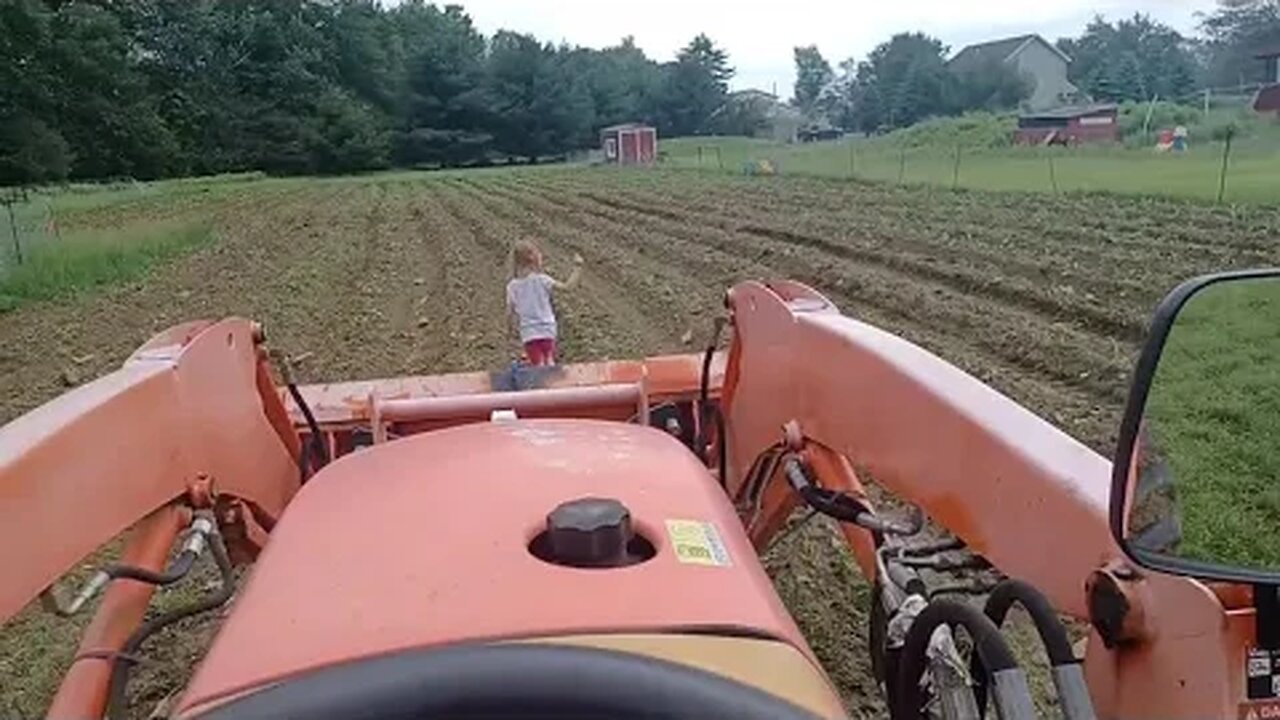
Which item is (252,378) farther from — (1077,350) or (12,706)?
(1077,350)

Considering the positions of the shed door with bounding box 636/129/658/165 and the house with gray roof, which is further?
the house with gray roof

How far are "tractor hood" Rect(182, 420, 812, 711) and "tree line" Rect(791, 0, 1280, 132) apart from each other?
64.9 metres

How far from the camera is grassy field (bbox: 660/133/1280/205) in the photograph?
84.1 ft

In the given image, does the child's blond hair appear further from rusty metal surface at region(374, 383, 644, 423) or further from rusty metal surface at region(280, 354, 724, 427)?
rusty metal surface at region(374, 383, 644, 423)

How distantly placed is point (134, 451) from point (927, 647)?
4.98 feet

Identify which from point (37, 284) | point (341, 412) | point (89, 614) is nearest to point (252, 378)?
point (341, 412)

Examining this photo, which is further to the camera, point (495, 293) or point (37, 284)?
point (37, 284)

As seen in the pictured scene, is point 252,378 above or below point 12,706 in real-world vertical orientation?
above

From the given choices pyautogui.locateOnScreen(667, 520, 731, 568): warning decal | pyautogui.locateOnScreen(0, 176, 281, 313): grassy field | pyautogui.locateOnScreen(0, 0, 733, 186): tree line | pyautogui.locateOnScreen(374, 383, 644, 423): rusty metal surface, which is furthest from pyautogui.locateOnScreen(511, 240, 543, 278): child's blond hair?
pyautogui.locateOnScreen(0, 0, 733, 186): tree line

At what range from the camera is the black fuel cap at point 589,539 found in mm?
1829

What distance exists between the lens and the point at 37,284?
18531mm

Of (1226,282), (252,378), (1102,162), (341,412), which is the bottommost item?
(1102,162)

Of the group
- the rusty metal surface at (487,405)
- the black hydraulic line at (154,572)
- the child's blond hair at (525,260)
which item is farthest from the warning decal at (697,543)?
the child's blond hair at (525,260)

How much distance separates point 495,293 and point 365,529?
46.3ft
